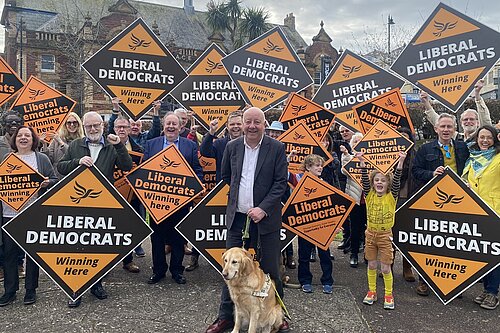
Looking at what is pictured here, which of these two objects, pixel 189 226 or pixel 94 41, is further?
pixel 94 41

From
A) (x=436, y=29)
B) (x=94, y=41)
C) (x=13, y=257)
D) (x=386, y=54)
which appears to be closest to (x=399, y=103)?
(x=436, y=29)

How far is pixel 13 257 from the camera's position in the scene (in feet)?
15.7

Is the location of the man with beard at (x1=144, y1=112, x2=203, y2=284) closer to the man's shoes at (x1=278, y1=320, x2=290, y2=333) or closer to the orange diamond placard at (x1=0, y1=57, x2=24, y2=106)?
the man's shoes at (x1=278, y1=320, x2=290, y2=333)

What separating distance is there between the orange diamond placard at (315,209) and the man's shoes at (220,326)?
4.79 ft

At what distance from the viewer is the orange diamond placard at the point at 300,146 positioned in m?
5.73

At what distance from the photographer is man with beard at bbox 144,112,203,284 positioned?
5453 millimetres

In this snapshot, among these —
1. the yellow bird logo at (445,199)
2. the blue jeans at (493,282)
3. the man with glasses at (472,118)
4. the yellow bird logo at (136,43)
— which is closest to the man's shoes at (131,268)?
the yellow bird logo at (136,43)

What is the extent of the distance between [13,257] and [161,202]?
173cm

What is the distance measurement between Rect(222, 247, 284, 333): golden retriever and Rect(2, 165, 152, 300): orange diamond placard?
159cm

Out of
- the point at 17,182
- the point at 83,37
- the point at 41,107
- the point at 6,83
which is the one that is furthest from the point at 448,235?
the point at 83,37

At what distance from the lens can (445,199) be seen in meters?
5.01

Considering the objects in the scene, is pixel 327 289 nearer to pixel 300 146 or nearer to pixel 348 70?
pixel 300 146

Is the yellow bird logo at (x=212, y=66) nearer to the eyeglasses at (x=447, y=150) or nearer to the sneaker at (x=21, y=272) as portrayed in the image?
the eyeglasses at (x=447, y=150)

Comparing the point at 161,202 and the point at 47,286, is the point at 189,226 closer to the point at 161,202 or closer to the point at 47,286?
the point at 161,202
